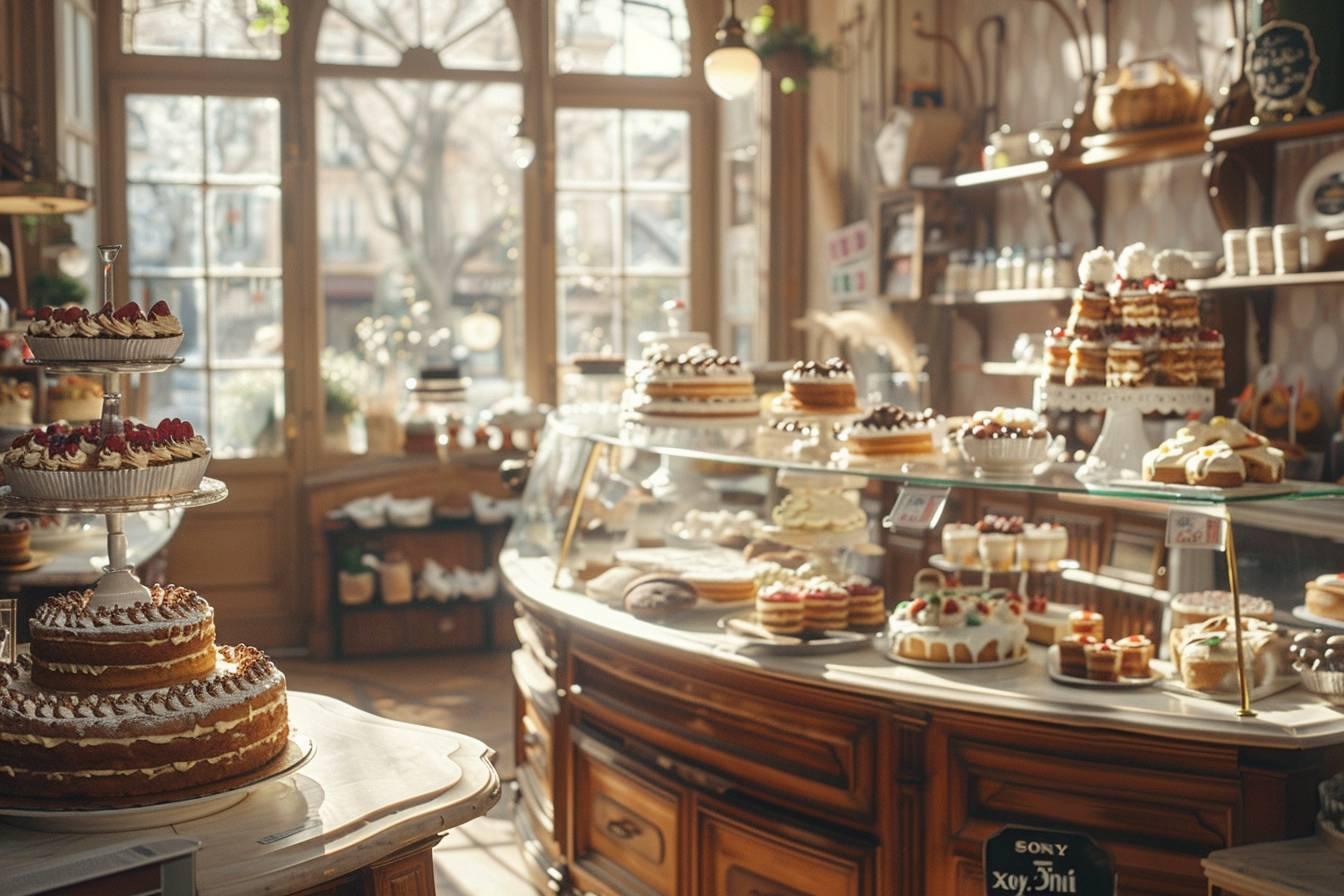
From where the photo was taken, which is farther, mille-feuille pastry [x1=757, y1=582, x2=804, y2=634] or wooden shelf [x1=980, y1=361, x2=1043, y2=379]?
wooden shelf [x1=980, y1=361, x2=1043, y2=379]

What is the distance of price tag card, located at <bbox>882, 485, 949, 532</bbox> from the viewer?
2947 millimetres

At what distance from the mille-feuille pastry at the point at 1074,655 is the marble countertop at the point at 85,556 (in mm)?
2058

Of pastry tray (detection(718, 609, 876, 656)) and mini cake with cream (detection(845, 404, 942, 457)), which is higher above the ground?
mini cake with cream (detection(845, 404, 942, 457))

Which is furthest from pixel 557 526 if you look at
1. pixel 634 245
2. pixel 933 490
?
pixel 634 245

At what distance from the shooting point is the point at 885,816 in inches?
116

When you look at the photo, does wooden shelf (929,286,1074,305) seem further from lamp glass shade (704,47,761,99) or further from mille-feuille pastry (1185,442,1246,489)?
mille-feuille pastry (1185,442,1246,489)

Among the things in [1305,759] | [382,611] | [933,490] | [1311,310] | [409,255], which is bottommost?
[382,611]

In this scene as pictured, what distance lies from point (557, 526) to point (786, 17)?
404 centimetres

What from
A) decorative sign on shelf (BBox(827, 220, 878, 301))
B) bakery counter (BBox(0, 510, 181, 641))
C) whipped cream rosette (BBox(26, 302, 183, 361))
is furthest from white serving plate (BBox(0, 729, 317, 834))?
decorative sign on shelf (BBox(827, 220, 878, 301))

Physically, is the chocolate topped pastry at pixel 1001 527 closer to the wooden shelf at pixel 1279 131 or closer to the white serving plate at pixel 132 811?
the wooden shelf at pixel 1279 131

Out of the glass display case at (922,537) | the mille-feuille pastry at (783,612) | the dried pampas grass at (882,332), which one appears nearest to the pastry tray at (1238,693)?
the glass display case at (922,537)

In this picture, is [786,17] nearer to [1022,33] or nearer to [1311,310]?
[1022,33]

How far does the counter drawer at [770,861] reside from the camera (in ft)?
9.86

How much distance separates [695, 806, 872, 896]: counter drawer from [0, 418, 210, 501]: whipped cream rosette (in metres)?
1.47
